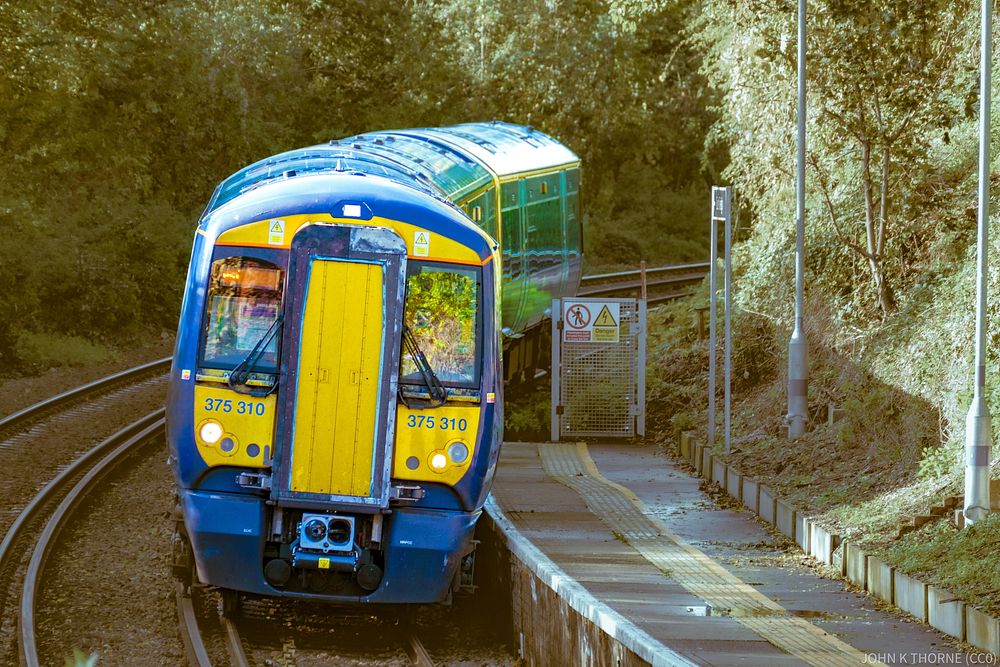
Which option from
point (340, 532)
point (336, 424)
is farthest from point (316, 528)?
point (336, 424)

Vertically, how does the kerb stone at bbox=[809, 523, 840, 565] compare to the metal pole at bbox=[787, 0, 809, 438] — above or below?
below

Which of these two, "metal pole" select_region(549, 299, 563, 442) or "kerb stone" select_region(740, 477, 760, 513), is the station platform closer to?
"kerb stone" select_region(740, 477, 760, 513)

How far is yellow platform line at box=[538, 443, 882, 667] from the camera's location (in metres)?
9.78

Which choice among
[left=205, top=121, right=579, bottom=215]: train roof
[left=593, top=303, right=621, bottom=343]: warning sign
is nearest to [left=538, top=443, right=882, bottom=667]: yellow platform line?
A: [left=593, top=303, right=621, bottom=343]: warning sign

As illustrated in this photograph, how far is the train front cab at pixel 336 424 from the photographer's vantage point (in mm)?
11281

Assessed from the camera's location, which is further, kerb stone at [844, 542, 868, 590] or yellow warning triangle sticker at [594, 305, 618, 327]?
yellow warning triangle sticker at [594, 305, 618, 327]

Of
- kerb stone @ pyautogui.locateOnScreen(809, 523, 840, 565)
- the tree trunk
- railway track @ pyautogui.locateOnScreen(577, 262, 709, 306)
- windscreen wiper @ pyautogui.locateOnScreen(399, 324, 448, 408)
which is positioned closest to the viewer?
windscreen wiper @ pyautogui.locateOnScreen(399, 324, 448, 408)

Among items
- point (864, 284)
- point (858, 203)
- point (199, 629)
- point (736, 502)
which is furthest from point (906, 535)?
point (858, 203)

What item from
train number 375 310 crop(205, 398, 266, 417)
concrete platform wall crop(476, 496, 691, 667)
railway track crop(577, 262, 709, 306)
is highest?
railway track crop(577, 262, 709, 306)

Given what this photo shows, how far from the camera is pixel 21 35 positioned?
28.7 meters

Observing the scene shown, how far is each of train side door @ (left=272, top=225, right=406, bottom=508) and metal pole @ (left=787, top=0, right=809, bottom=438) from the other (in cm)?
655

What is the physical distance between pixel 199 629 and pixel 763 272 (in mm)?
11245

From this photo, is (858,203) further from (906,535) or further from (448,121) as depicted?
(448,121)

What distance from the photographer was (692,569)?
1242cm
